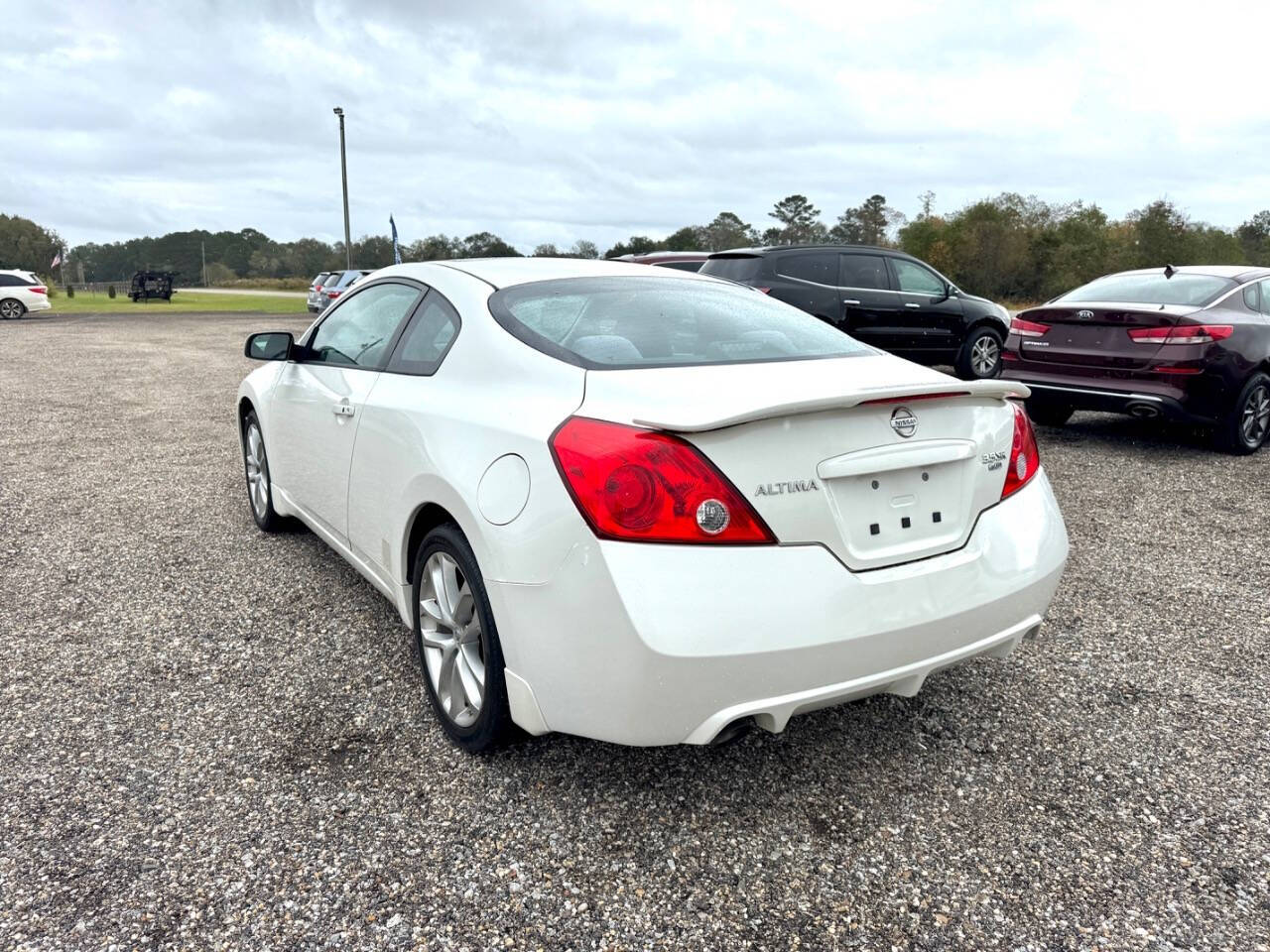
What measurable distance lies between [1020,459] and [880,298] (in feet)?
27.3

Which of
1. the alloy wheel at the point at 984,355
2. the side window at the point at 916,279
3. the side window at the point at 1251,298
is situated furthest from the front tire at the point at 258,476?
the alloy wheel at the point at 984,355

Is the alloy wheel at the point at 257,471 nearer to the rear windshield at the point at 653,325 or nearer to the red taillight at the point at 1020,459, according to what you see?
the rear windshield at the point at 653,325

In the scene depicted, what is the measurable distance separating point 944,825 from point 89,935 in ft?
6.87

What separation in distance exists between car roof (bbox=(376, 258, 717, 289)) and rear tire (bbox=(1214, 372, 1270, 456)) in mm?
5518

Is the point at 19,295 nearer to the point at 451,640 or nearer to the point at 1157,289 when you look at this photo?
the point at 1157,289

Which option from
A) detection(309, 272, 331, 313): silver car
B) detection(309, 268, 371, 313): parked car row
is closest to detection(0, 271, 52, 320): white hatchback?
detection(309, 272, 331, 313): silver car

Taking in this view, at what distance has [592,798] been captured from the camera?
2549 mm

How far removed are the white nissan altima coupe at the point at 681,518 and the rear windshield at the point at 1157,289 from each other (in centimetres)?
558

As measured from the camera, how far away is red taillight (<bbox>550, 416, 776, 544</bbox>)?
82.7 inches

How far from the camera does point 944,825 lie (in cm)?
244

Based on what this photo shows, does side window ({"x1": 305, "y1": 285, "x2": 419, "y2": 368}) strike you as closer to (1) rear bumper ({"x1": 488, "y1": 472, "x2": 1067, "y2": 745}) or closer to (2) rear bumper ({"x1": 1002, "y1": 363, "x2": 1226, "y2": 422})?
(1) rear bumper ({"x1": 488, "y1": 472, "x2": 1067, "y2": 745})

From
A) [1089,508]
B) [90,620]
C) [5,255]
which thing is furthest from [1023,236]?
[5,255]

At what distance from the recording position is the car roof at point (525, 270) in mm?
3275

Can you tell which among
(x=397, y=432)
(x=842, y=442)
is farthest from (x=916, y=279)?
(x=842, y=442)
